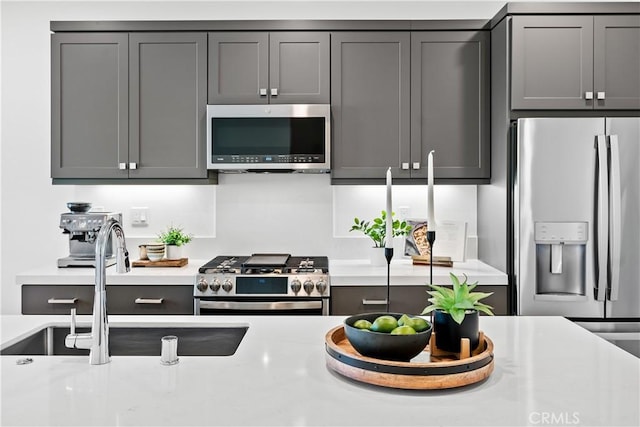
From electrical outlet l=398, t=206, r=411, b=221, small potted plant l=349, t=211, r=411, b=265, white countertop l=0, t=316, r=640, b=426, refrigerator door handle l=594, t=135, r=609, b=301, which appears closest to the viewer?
white countertop l=0, t=316, r=640, b=426

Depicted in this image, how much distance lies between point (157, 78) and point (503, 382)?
8.96 feet

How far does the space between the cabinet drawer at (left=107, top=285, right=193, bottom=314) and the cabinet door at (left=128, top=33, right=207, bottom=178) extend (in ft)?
2.40

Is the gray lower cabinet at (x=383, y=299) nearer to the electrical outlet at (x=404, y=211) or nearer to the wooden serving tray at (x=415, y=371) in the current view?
the electrical outlet at (x=404, y=211)

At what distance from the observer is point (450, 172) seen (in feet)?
10.4

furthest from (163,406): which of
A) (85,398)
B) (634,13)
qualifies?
(634,13)

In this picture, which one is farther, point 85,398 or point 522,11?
point 522,11

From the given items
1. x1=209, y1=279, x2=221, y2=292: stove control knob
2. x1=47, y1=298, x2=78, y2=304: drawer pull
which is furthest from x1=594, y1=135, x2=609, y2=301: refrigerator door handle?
x1=47, y1=298, x2=78, y2=304: drawer pull

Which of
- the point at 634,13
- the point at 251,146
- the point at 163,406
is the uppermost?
the point at 634,13

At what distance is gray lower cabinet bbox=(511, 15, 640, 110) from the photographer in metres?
2.87

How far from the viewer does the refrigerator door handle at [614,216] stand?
2.66 meters

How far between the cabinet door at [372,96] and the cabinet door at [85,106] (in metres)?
1.37

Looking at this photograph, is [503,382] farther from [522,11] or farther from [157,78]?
[157,78]

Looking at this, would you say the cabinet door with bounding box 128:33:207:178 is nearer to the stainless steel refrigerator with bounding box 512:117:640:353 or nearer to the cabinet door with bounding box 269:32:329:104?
the cabinet door with bounding box 269:32:329:104

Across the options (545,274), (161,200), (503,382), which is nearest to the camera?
(503,382)
